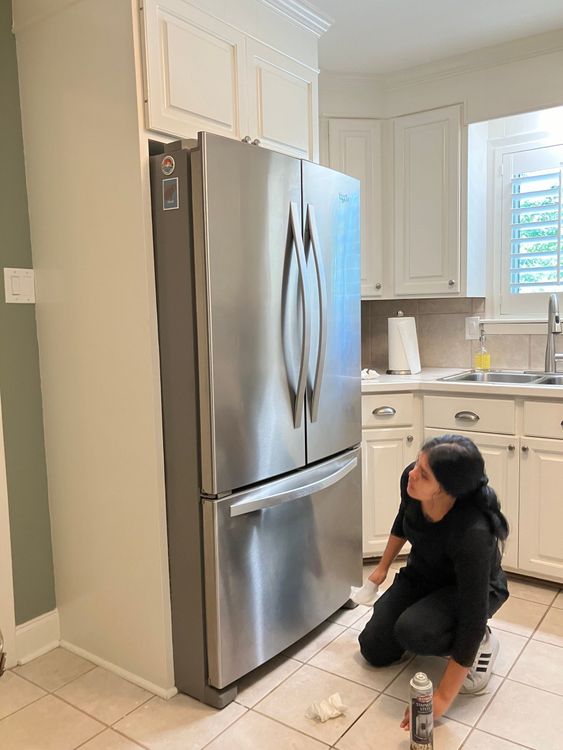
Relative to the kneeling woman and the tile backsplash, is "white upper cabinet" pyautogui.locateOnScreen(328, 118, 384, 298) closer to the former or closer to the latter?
the tile backsplash

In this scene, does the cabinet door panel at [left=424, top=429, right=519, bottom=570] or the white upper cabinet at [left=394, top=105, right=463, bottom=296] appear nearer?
the cabinet door panel at [left=424, top=429, right=519, bottom=570]

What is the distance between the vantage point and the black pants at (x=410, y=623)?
75.3 inches

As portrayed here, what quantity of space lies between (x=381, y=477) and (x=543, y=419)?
74 centimetres

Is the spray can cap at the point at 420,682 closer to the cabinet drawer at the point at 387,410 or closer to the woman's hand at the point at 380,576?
the woman's hand at the point at 380,576

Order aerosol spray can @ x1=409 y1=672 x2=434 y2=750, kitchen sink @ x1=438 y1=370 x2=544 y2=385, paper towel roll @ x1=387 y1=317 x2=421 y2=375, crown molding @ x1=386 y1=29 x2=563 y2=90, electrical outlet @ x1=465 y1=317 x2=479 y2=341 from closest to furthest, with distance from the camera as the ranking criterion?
aerosol spray can @ x1=409 y1=672 x2=434 y2=750 → crown molding @ x1=386 y1=29 x2=563 y2=90 → kitchen sink @ x1=438 y1=370 x2=544 y2=385 → paper towel roll @ x1=387 y1=317 x2=421 y2=375 → electrical outlet @ x1=465 y1=317 x2=479 y2=341

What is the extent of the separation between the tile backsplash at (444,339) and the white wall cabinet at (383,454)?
23.7 inches

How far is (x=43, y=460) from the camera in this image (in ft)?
7.36

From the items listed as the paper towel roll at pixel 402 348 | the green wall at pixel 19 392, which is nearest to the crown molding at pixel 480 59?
the paper towel roll at pixel 402 348

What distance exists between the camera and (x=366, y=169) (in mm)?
3127

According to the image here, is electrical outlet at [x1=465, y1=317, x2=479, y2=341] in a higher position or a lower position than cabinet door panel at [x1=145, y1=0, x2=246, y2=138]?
lower

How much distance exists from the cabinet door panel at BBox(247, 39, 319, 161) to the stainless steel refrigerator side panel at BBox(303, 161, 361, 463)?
0.23 meters

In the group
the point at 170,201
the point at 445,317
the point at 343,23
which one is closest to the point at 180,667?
the point at 170,201

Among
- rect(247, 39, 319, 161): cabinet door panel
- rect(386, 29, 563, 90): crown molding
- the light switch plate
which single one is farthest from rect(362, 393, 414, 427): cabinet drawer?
rect(386, 29, 563, 90): crown molding

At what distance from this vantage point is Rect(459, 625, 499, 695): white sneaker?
1.92m
